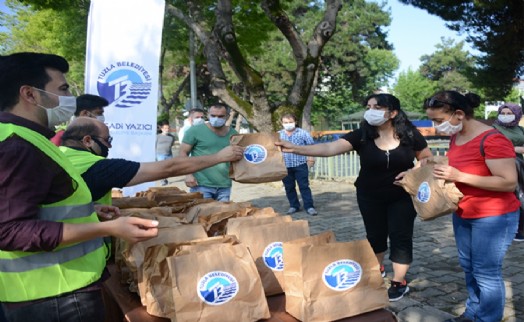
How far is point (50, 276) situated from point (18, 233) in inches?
9.1

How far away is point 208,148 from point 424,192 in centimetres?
256

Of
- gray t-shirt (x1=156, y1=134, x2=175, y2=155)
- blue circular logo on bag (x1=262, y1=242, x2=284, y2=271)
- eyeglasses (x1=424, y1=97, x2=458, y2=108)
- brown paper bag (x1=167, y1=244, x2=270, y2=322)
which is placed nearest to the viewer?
brown paper bag (x1=167, y1=244, x2=270, y2=322)

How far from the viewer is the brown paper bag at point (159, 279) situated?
6.15ft

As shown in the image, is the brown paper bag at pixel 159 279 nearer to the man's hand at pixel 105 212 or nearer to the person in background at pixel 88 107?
the man's hand at pixel 105 212

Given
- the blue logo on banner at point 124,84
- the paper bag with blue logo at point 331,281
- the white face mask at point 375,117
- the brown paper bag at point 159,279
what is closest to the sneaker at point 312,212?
the blue logo on banner at point 124,84

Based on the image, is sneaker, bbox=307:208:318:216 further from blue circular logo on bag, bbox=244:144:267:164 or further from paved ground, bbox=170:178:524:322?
blue circular logo on bag, bbox=244:144:267:164

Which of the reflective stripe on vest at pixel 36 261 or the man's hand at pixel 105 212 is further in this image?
the man's hand at pixel 105 212

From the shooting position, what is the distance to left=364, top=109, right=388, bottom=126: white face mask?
11.5 feet

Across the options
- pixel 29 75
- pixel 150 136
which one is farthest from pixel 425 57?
pixel 29 75

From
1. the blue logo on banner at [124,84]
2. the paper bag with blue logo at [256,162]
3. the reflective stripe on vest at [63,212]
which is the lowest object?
the reflective stripe on vest at [63,212]

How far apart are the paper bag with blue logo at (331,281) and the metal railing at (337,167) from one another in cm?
954

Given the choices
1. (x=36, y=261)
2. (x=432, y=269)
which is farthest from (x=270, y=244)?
(x=432, y=269)

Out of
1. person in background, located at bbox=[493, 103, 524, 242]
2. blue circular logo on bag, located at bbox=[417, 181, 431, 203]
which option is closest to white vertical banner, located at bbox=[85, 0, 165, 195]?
blue circular logo on bag, located at bbox=[417, 181, 431, 203]

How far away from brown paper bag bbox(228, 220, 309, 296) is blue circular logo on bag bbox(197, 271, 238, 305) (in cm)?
34
